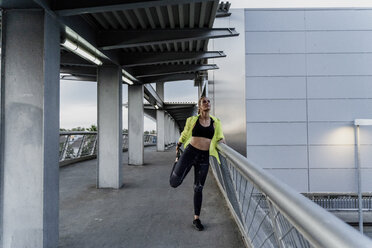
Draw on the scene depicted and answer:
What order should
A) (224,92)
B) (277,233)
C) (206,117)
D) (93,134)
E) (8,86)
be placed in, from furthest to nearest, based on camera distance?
(93,134), (224,92), (206,117), (8,86), (277,233)

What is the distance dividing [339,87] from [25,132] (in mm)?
11310

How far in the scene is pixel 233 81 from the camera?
33.1ft

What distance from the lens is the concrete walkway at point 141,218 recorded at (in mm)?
3346

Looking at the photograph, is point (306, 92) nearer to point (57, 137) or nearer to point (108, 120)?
point (108, 120)

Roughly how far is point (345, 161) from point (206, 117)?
31.6 feet

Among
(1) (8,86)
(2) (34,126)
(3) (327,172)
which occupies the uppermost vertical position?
(1) (8,86)

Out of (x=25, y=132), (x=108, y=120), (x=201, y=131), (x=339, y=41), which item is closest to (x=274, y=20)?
(x=339, y=41)

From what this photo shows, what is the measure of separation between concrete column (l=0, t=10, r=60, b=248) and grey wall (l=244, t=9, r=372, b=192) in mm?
8496

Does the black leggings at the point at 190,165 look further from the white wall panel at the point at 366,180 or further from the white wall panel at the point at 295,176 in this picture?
the white wall panel at the point at 366,180

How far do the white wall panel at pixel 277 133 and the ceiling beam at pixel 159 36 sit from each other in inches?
237

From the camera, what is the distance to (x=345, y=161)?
Answer: 1076 cm

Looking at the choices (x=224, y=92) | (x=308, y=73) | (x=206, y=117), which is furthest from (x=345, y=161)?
(x=206, y=117)

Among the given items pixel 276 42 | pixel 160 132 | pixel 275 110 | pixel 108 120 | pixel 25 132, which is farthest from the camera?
pixel 160 132

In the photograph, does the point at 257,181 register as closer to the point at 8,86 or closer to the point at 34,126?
the point at 34,126
